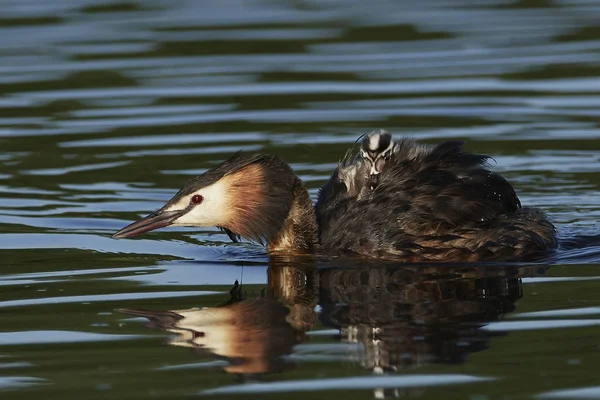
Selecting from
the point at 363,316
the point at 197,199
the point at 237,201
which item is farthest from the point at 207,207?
the point at 363,316

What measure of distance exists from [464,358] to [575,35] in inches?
473

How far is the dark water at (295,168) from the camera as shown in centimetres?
741

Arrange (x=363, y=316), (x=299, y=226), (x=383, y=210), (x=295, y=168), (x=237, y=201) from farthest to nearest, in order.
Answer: (x=295, y=168), (x=299, y=226), (x=237, y=201), (x=383, y=210), (x=363, y=316)

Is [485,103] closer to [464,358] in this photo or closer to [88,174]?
[88,174]

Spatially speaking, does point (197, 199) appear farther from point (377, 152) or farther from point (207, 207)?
point (377, 152)

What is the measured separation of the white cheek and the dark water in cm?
31

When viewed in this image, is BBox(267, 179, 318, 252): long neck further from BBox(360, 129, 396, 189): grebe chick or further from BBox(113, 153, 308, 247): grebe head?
BBox(360, 129, 396, 189): grebe chick

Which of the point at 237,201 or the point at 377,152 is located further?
the point at 377,152

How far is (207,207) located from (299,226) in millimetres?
703

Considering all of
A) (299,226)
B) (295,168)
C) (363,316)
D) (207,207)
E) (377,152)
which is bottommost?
(363,316)

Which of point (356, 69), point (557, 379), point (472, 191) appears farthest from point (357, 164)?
point (356, 69)

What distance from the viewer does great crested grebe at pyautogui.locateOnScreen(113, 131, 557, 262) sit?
1002 centimetres

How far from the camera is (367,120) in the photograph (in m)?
14.9

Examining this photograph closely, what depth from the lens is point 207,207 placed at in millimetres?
10242
